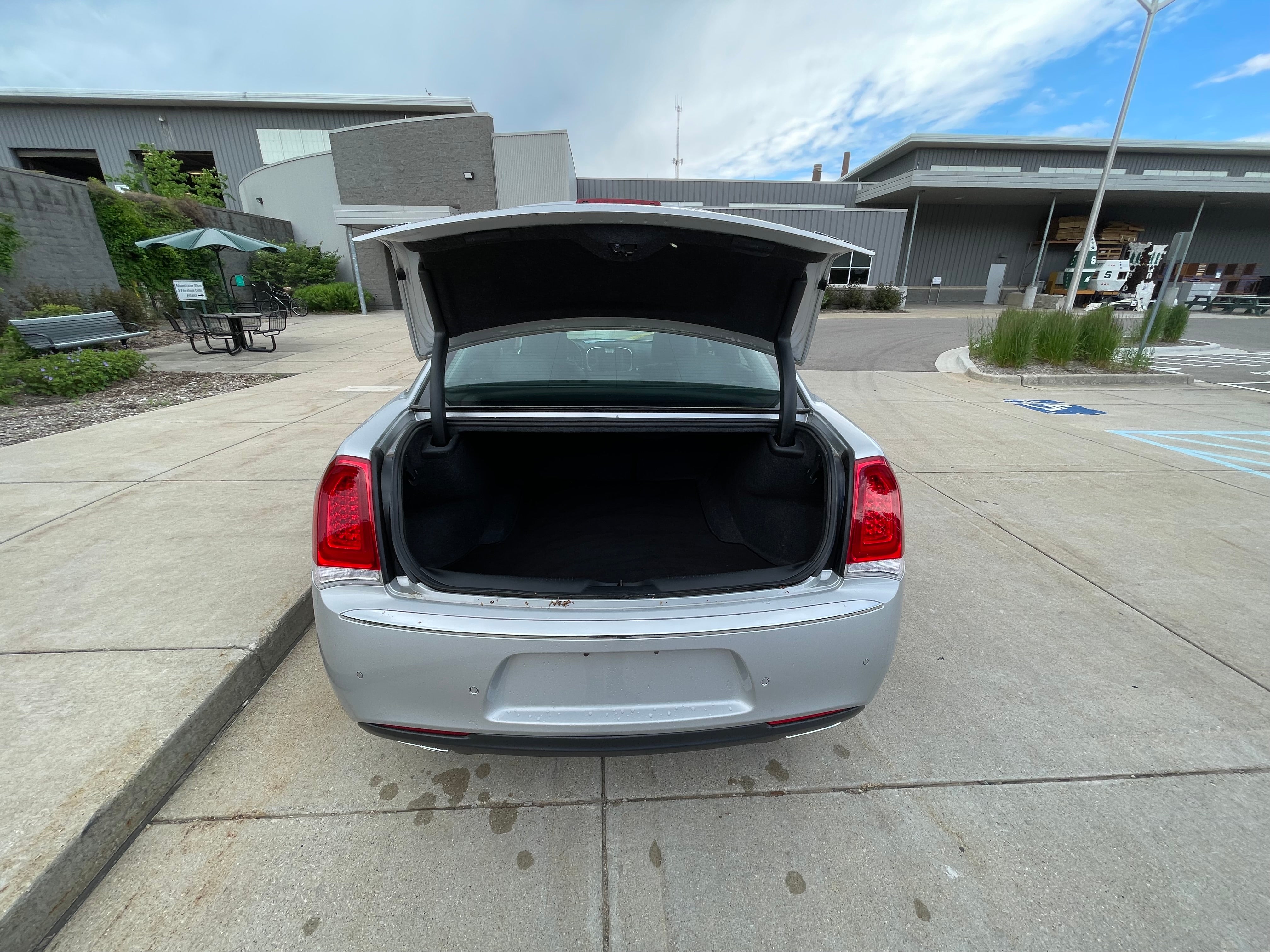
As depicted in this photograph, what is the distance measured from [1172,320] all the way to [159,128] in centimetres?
4405

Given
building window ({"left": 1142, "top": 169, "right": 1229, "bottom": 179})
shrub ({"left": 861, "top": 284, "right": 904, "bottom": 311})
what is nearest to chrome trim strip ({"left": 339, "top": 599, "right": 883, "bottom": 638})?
shrub ({"left": 861, "top": 284, "right": 904, "bottom": 311})

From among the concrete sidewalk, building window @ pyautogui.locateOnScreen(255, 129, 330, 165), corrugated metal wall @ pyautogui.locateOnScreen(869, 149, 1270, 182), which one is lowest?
the concrete sidewalk

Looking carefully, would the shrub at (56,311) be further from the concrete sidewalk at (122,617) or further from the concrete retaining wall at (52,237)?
the concrete sidewalk at (122,617)

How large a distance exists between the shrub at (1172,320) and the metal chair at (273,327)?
62.7 ft

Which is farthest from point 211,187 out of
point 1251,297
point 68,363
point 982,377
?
point 1251,297

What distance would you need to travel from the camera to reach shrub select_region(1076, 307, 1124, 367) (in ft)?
29.9

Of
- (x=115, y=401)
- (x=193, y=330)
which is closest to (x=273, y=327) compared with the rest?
(x=193, y=330)

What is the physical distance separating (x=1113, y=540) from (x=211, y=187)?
3685 centimetres

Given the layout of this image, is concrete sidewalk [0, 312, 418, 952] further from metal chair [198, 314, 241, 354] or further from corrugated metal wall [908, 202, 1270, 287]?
corrugated metal wall [908, 202, 1270, 287]

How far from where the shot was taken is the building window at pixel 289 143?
27781mm

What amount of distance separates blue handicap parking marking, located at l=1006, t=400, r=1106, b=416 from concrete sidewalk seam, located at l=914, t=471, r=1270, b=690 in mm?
4216

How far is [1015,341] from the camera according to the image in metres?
9.29

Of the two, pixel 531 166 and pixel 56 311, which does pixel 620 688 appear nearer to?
pixel 56 311

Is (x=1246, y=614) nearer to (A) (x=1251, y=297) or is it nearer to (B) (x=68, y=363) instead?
(B) (x=68, y=363)
